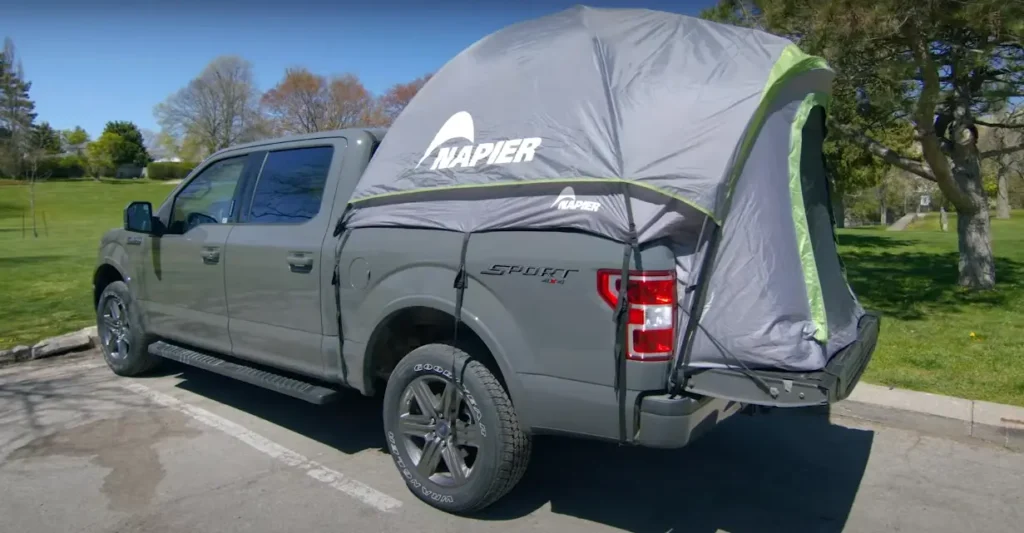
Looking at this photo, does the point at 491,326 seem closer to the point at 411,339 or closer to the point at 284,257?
the point at 411,339

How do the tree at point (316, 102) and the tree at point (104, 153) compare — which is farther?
the tree at point (104, 153)

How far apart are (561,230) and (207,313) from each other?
122 inches

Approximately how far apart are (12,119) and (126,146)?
1696 inches

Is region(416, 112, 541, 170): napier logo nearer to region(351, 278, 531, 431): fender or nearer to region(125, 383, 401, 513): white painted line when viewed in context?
region(351, 278, 531, 431): fender

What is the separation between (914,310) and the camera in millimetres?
8812

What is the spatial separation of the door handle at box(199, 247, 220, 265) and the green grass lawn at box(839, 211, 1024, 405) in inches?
193

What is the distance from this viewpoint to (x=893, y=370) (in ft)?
20.3

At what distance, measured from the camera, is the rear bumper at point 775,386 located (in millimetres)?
3135

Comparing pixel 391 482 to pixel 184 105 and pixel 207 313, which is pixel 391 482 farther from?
pixel 184 105

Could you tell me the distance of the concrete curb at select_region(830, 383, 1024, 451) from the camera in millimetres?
4895

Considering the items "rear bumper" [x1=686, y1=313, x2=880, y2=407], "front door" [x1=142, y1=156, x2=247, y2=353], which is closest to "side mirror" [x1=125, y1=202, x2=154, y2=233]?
"front door" [x1=142, y1=156, x2=247, y2=353]

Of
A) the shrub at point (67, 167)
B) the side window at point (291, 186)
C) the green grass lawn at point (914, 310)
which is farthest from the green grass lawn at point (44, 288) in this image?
the shrub at point (67, 167)

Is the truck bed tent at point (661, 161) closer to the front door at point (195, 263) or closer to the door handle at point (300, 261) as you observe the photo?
the door handle at point (300, 261)

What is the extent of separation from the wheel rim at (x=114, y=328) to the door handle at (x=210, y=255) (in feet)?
4.88
